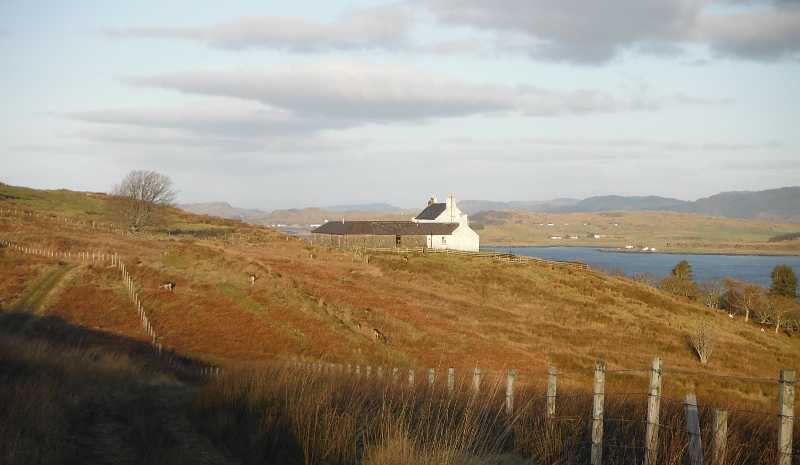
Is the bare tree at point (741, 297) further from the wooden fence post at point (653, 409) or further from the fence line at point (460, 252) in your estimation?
the wooden fence post at point (653, 409)

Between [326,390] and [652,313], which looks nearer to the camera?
[326,390]

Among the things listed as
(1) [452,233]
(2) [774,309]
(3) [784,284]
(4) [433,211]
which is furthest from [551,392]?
(4) [433,211]

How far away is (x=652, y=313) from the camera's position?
6025cm

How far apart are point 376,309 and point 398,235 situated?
3799cm

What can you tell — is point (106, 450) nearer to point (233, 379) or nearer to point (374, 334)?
point (233, 379)

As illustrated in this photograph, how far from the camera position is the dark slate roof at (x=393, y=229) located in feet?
275

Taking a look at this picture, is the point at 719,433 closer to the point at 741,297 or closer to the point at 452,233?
the point at 452,233

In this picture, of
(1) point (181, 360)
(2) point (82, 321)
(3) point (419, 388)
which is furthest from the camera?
(2) point (82, 321)

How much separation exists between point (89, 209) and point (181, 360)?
78945mm

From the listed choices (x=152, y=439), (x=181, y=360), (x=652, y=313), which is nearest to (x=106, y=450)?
(x=152, y=439)

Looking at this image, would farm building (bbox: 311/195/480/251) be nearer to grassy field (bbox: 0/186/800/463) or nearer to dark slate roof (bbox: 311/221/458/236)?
dark slate roof (bbox: 311/221/458/236)

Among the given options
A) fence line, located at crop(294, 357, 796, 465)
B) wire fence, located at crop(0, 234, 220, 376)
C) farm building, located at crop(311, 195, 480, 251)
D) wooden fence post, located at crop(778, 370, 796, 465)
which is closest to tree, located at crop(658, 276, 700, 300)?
farm building, located at crop(311, 195, 480, 251)

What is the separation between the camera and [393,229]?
84812 mm

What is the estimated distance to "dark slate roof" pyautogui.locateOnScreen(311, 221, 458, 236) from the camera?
83875mm
